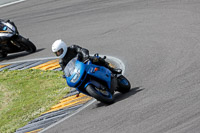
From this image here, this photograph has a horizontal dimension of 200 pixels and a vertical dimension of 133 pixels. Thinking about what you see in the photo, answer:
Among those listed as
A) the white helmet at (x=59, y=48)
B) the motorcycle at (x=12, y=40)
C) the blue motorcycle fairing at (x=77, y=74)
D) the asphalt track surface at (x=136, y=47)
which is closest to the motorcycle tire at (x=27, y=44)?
the motorcycle at (x=12, y=40)

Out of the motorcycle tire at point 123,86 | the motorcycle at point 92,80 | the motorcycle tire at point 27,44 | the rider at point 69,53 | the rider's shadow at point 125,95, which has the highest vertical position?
the rider at point 69,53

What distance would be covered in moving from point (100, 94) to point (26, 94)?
12.6ft

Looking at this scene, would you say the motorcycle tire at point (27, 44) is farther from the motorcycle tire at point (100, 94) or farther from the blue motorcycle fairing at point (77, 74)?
the motorcycle tire at point (100, 94)

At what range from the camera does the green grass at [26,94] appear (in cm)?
1055

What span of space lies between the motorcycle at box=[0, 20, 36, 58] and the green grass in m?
1.34

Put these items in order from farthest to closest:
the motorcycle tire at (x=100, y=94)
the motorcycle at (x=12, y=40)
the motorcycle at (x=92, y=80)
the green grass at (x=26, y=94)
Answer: the motorcycle at (x=12, y=40) → the green grass at (x=26, y=94) → the motorcycle at (x=92, y=80) → the motorcycle tire at (x=100, y=94)

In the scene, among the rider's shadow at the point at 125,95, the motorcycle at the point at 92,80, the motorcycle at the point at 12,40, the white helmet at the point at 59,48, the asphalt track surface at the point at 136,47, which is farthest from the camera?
the motorcycle at the point at 12,40

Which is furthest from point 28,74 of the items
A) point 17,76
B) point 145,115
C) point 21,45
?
point 145,115

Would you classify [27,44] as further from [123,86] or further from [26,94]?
[123,86]

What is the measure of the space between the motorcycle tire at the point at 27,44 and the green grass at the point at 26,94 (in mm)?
1366

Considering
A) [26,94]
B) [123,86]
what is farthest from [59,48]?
[26,94]

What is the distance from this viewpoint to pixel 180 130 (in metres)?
6.88

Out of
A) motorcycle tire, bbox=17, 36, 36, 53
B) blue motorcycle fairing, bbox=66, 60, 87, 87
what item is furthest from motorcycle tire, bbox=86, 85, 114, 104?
motorcycle tire, bbox=17, 36, 36, 53

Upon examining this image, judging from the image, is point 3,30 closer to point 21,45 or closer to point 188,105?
point 21,45
